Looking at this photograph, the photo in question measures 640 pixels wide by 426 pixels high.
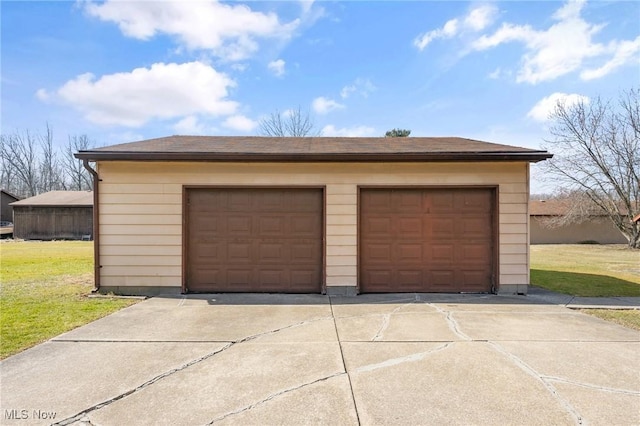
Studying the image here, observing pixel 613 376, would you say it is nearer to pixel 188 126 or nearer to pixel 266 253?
pixel 266 253

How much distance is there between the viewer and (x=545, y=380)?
2.95 m

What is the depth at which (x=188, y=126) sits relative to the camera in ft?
75.0

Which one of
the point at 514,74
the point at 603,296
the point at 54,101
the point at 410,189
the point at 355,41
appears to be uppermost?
the point at 54,101

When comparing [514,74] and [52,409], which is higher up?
[514,74]

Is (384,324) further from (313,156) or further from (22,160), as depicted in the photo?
(22,160)

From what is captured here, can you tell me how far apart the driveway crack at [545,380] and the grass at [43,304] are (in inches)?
208

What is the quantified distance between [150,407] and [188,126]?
75.9 ft

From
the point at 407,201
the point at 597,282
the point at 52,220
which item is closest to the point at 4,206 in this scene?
the point at 52,220

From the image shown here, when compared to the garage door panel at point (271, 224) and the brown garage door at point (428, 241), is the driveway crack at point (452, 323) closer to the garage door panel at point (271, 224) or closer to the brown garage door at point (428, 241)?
the brown garage door at point (428, 241)

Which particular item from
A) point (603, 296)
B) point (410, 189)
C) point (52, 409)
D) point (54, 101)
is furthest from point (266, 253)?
point (54, 101)

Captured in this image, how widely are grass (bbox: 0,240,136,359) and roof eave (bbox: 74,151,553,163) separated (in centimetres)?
272

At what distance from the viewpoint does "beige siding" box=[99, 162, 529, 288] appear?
6598 millimetres

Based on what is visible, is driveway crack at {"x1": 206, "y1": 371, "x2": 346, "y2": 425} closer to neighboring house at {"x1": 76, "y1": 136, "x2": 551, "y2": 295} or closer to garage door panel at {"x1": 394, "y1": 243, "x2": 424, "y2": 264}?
neighboring house at {"x1": 76, "y1": 136, "x2": 551, "y2": 295}

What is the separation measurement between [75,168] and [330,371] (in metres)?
44.7
